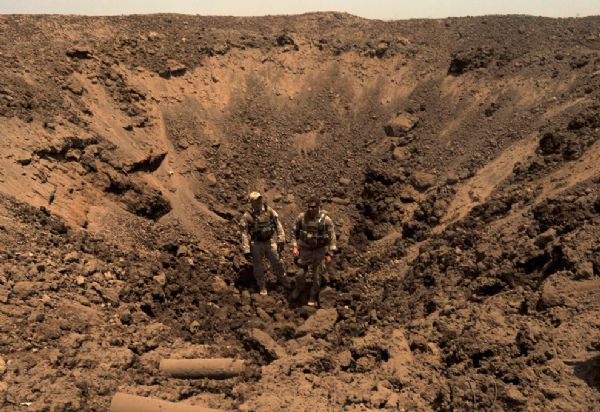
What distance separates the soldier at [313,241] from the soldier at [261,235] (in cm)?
29

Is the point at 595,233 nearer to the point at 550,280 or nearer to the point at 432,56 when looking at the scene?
the point at 550,280

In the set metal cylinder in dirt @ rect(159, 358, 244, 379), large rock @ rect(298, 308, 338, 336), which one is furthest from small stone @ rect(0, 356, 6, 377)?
large rock @ rect(298, 308, 338, 336)

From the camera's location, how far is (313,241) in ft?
23.1

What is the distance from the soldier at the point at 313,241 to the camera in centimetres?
694

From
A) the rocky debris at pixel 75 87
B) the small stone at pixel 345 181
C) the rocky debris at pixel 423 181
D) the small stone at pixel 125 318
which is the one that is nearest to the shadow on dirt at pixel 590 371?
the small stone at pixel 125 318

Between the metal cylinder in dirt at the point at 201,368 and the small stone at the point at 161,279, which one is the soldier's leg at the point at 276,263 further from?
the metal cylinder in dirt at the point at 201,368

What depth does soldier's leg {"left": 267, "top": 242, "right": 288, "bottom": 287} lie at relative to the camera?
743 cm

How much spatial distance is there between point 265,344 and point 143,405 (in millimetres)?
2060

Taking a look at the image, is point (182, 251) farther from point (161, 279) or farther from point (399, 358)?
point (399, 358)

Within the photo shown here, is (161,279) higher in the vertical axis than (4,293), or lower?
higher

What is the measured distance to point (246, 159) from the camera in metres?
10.3

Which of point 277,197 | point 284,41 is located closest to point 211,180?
point 277,197

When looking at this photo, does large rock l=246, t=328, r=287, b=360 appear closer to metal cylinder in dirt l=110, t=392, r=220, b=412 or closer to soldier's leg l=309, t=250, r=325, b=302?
soldier's leg l=309, t=250, r=325, b=302

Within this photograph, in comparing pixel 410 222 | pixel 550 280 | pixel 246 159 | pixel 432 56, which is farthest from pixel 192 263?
pixel 432 56
